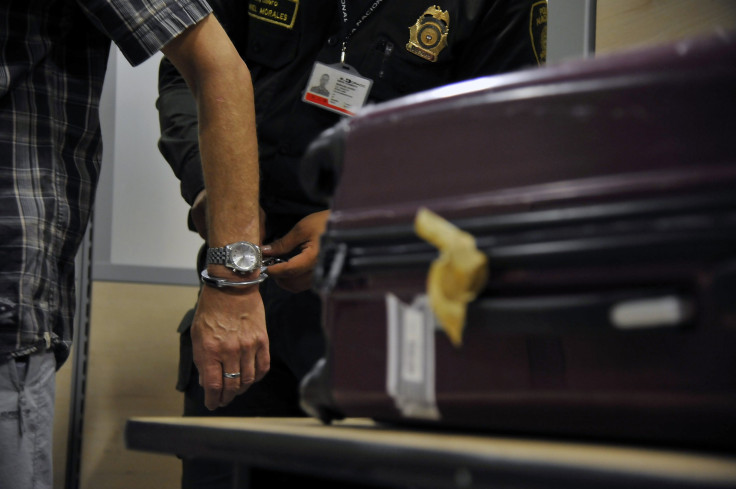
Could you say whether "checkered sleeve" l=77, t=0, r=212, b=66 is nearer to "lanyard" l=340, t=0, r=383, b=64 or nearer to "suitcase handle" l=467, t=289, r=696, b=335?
"lanyard" l=340, t=0, r=383, b=64

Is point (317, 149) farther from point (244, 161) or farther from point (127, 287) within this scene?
point (127, 287)

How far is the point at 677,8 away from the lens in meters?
0.98

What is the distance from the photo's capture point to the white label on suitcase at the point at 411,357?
52 centimetres

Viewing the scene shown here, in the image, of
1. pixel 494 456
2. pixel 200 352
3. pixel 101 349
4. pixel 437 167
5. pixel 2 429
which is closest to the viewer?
pixel 494 456

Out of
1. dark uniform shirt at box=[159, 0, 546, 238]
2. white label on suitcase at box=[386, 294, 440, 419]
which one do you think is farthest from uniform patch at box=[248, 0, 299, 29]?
white label on suitcase at box=[386, 294, 440, 419]

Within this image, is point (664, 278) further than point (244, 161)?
No

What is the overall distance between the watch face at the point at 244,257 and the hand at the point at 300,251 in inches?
2.9

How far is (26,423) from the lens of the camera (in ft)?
2.96

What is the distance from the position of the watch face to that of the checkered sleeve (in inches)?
11.1

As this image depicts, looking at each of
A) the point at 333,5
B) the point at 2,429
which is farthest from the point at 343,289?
the point at 333,5

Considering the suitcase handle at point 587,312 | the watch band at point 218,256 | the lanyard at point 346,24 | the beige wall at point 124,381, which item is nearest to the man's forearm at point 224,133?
the watch band at point 218,256

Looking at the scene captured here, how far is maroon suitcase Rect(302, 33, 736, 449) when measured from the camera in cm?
43

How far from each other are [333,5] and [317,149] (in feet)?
2.56

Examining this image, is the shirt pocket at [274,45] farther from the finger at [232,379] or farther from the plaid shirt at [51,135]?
the finger at [232,379]
